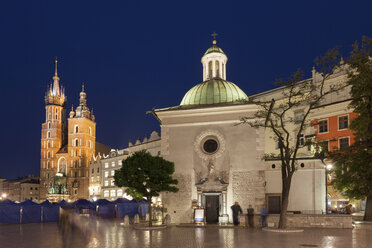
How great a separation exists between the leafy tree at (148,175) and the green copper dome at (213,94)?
641cm

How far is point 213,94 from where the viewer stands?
3155cm

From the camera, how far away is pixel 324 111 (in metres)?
42.5

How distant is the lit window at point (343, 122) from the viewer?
40088 millimetres

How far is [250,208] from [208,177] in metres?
4.47

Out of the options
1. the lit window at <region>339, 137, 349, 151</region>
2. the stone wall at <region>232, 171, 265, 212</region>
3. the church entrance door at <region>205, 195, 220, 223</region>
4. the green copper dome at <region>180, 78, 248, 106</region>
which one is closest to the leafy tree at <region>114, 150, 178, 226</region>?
the church entrance door at <region>205, 195, 220, 223</region>

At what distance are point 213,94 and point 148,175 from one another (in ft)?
28.7

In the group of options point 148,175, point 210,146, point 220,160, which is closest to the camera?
point 148,175

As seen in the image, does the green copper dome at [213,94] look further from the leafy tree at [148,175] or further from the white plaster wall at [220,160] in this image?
the leafy tree at [148,175]

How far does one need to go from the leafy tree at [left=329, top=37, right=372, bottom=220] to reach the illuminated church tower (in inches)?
4085

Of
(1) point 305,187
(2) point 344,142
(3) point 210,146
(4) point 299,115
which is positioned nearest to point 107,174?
(4) point 299,115

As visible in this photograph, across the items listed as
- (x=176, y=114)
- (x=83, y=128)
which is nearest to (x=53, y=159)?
(x=83, y=128)

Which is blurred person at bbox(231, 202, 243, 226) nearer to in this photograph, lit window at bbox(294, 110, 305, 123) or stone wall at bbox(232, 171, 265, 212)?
stone wall at bbox(232, 171, 265, 212)

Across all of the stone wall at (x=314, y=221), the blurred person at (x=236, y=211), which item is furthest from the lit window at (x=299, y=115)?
the stone wall at (x=314, y=221)

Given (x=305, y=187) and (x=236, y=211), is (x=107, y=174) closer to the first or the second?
(x=236, y=211)
